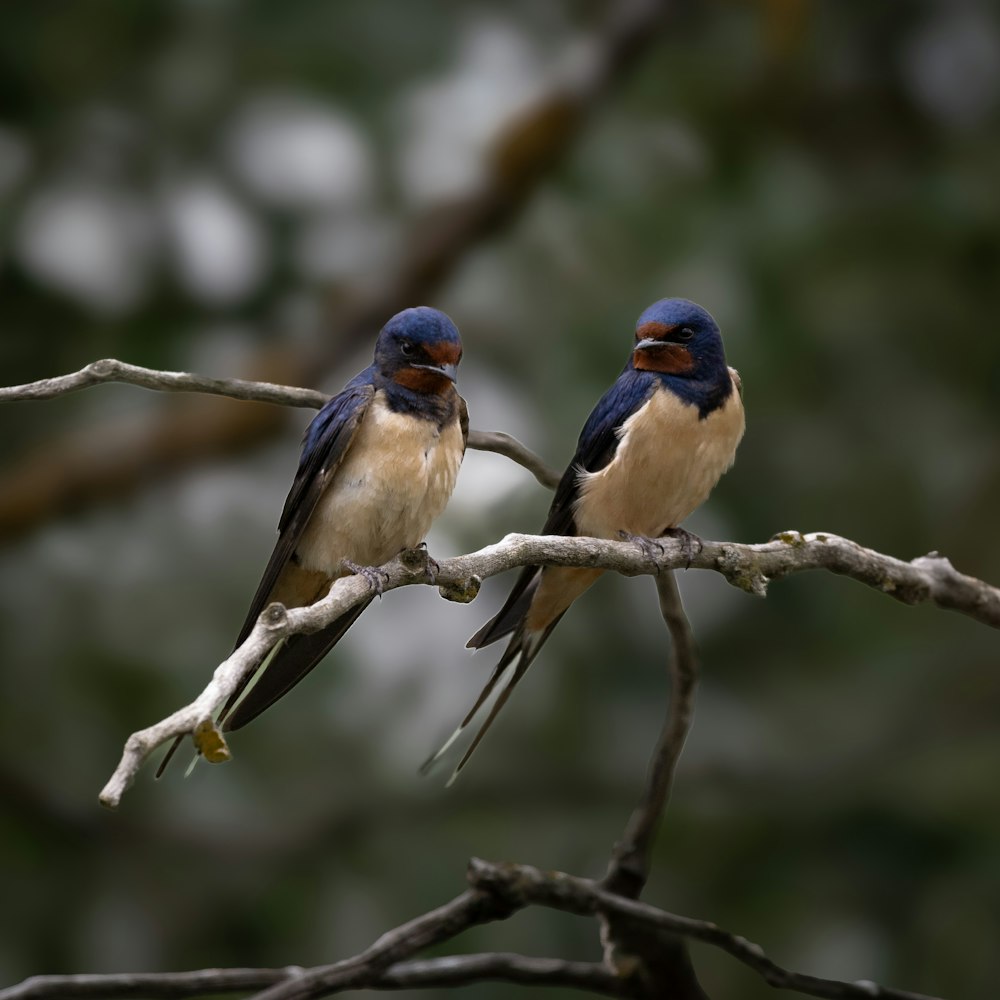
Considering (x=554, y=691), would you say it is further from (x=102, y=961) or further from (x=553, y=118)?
(x=553, y=118)

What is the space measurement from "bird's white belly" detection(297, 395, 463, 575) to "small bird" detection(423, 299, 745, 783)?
→ 0.63 feet

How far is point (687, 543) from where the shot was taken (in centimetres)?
163

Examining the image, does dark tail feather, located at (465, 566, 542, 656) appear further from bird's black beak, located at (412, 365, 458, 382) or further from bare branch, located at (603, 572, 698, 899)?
bird's black beak, located at (412, 365, 458, 382)

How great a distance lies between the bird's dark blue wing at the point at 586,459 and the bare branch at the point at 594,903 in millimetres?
349

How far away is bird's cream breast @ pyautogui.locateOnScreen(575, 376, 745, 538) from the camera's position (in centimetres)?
178

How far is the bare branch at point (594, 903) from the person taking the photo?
4.64 ft

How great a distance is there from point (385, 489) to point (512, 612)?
10.3 inches

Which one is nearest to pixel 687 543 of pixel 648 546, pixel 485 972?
pixel 648 546

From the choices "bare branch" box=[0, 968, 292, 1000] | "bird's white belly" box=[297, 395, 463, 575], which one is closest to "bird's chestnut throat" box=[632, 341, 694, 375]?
"bird's white belly" box=[297, 395, 463, 575]

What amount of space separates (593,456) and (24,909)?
1.72 meters

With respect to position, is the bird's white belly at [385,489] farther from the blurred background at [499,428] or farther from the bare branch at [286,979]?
the blurred background at [499,428]

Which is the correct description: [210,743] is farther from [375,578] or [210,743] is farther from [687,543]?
[687,543]

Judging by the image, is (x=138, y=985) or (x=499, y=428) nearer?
(x=138, y=985)

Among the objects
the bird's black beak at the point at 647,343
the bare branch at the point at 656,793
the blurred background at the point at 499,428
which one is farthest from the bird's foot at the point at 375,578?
the blurred background at the point at 499,428
